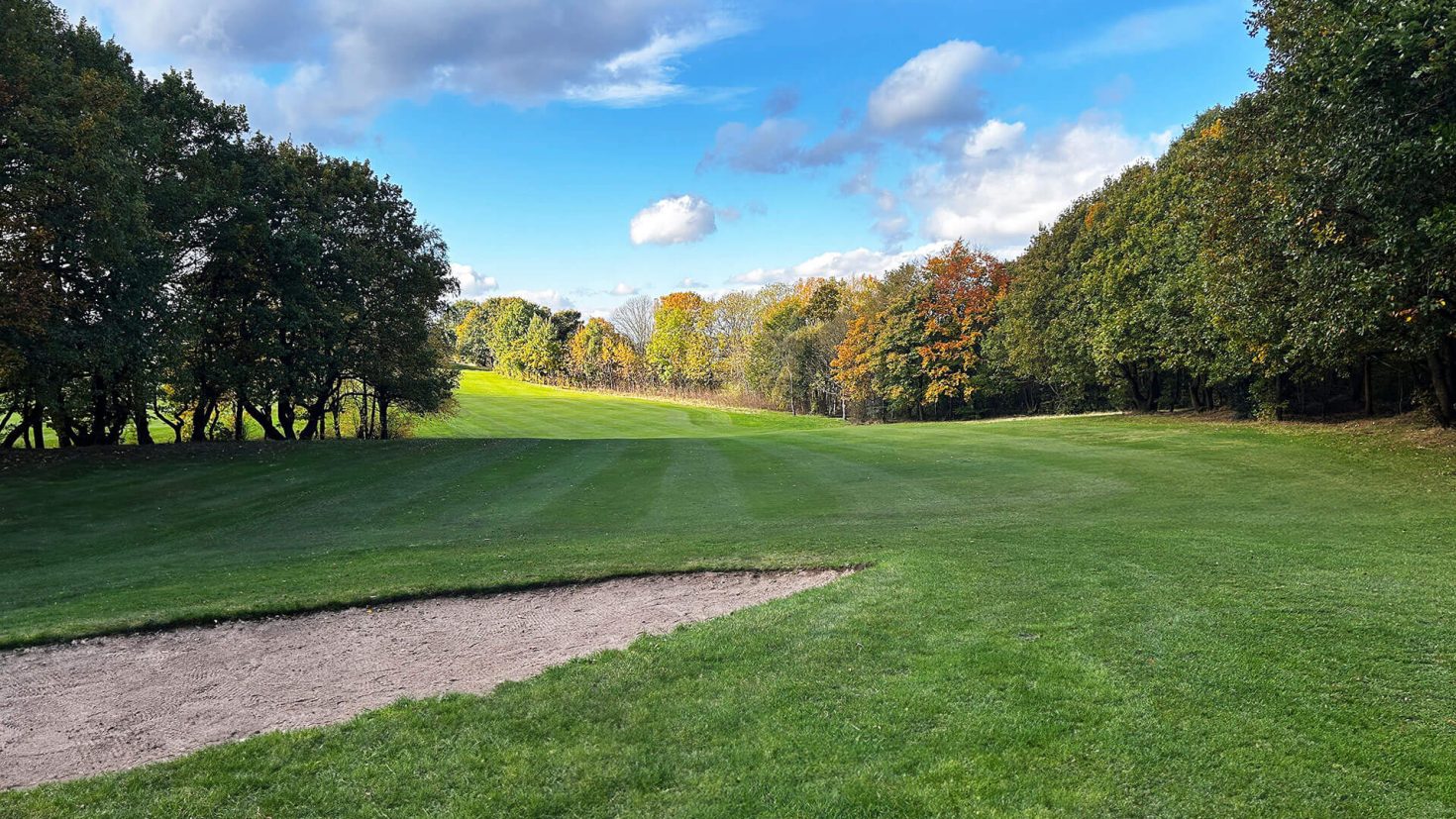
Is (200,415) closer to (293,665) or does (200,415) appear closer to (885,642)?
(293,665)

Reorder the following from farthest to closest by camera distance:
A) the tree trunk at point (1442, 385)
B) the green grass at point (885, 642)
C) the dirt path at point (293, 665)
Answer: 1. the tree trunk at point (1442, 385)
2. the dirt path at point (293, 665)
3. the green grass at point (885, 642)

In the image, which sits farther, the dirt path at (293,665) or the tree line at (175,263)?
the tree line at (175,263)

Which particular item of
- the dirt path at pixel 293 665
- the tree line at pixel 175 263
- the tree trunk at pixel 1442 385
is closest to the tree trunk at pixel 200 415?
the tree line at pixel 175 263

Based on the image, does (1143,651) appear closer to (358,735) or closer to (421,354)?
(358,735)

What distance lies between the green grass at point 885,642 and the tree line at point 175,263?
515 centimetres

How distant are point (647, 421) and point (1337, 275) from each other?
4729 cm

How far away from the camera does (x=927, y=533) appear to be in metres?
12.2

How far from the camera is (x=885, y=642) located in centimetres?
655

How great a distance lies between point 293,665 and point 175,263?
77.4ft

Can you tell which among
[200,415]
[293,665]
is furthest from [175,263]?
[293,665]

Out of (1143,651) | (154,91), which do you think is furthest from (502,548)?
(154,91)

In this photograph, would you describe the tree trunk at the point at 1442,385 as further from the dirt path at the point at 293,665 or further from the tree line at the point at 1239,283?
the dirt path at the point at 293,665

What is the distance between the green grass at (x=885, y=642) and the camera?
4.20m

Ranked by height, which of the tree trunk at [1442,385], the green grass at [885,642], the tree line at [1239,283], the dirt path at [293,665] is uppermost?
the tree line at [1239,283]
